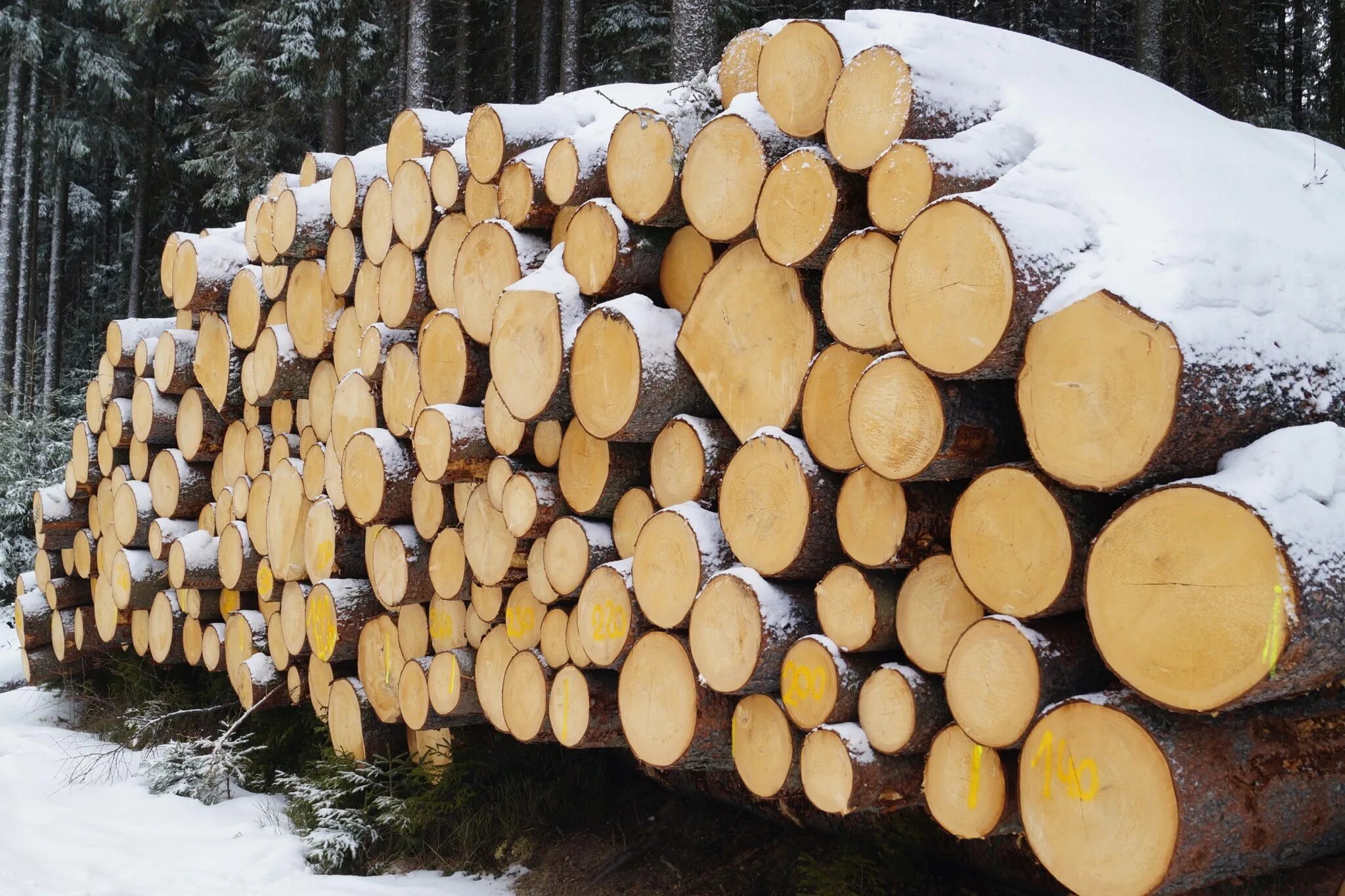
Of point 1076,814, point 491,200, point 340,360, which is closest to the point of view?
point 1076,814

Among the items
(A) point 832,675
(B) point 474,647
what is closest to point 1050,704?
(A) point 832,675

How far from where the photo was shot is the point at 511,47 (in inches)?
582

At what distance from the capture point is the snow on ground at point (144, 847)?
Result: 3.98 m

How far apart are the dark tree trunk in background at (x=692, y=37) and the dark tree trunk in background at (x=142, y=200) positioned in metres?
12.5

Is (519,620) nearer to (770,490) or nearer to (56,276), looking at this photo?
(770,490)

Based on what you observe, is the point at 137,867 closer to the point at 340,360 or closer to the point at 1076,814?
the point at 340,360

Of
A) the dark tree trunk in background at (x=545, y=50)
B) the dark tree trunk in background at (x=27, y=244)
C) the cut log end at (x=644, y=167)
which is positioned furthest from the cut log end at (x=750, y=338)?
the dark tree trunk in background at (x=27, y=244)

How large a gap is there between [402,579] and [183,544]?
2051 mm

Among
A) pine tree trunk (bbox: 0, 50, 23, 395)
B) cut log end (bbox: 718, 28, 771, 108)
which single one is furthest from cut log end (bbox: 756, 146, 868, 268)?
pine tree trunk (bbox: 0, 50, 23, 395)

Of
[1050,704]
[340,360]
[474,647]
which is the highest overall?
[340,360]

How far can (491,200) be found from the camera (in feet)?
13.0

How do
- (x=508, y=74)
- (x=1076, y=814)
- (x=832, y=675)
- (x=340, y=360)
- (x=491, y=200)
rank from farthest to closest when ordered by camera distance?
(x=508, y=74) < (x=340, y=360) < (x=491, y=200) < (x=832, y=675) < (x=1076, y=814)

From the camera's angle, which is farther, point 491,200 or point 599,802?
point 599,802

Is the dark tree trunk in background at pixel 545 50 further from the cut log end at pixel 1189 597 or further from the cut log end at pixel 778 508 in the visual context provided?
the cut log end at pixel 1189 597
